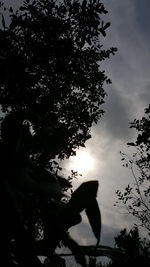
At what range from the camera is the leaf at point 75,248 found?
1.16m

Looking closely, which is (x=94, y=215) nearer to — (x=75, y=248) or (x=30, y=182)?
(x=75, y=248)

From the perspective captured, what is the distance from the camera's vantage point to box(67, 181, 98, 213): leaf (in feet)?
3.72

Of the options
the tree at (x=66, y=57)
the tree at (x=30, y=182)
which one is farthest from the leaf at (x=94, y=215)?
the tree at (x=66, y=57)

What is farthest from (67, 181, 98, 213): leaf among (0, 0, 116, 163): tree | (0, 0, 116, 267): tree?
(0, 0, 116, 163): tree

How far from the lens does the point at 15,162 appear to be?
2.77ft

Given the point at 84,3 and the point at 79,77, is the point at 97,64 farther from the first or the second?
the point at 84,3

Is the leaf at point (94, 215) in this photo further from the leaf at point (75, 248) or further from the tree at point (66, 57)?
the tree at point (66, 57)

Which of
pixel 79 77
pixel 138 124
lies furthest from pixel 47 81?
pixel 138 124

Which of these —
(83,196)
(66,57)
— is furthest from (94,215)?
(66,57)

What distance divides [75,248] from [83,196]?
16 cm

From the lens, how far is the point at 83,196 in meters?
1.17

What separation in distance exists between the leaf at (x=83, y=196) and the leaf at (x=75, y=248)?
9cm

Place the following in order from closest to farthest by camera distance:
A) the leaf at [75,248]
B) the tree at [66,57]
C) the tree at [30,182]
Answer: the tree at [30,182]
the leaf at [75,248]
the tree at [66,57]

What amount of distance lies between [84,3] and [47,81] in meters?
2.93
